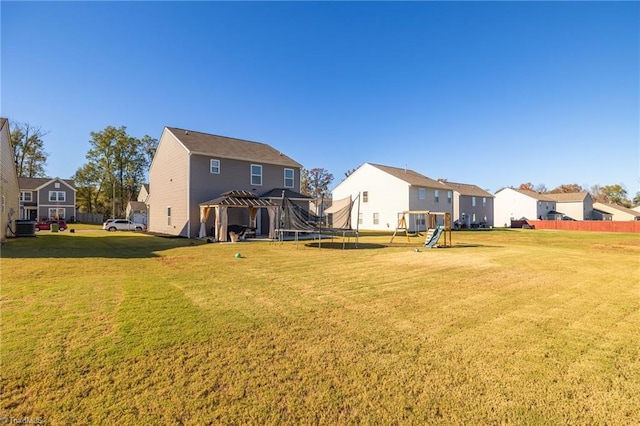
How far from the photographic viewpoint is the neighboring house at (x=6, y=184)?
16.3 m

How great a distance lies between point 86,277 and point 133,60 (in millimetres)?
13215

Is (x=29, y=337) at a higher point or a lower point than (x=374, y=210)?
lower

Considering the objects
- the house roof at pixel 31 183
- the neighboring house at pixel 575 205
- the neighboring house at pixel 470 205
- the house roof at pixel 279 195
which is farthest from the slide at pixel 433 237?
the neighboring house at pixel 575 205

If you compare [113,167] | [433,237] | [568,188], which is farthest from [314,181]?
[568,188]

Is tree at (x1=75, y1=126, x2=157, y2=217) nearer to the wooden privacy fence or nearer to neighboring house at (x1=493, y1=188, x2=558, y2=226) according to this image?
neighboring house at (x1=493, y1=188, x2=558, y2=226)

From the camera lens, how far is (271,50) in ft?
60.1

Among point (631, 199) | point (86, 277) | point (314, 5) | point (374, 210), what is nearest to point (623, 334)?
point (86, 277)

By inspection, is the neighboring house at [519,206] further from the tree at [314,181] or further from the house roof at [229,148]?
the house roof at [229,148]

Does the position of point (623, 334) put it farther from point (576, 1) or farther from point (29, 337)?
point (576, 1)

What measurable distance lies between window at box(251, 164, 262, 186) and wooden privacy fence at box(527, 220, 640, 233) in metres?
42.6

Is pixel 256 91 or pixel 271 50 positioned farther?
pixel 256 91

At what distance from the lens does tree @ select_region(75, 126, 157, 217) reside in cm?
5162

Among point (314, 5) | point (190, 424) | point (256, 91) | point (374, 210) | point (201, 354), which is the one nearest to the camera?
point (190, 424)

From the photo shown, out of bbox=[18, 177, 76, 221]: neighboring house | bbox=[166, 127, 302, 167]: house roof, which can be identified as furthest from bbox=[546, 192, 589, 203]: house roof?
bbox=[18, 177, 76, 221]: neighboring house
